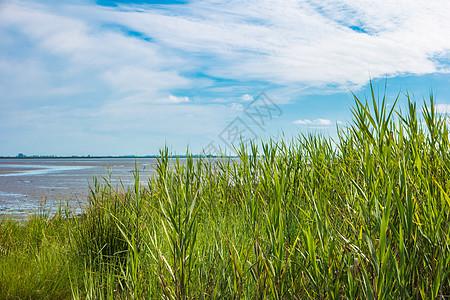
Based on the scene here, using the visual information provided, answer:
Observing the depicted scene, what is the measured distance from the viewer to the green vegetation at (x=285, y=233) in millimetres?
1702

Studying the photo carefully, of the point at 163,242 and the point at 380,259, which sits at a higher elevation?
the point at 380,259

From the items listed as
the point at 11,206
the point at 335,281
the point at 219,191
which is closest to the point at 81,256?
the point at 219,191

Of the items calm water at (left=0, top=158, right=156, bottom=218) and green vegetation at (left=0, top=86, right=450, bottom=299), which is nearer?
green vegetation at (left=0, top=86, right=450, bottom=299)

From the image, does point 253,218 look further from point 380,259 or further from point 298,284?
point 380,259

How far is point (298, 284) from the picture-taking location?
205 cm

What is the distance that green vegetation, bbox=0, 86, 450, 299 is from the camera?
1.70 metres

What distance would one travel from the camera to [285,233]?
2.39 m

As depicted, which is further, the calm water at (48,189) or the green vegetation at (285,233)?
the calm water at (48,189)

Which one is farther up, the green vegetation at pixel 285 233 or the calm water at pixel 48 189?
the green vegetation at pixel 285 233

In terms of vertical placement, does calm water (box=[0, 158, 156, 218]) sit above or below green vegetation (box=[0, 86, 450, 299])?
below

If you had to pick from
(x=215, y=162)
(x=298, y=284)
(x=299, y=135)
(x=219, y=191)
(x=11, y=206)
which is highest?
(x=299, y=135)

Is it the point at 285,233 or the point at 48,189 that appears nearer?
the point at 285,233

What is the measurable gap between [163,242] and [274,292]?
1.16 metres

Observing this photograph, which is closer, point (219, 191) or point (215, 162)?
point (219, 191)
